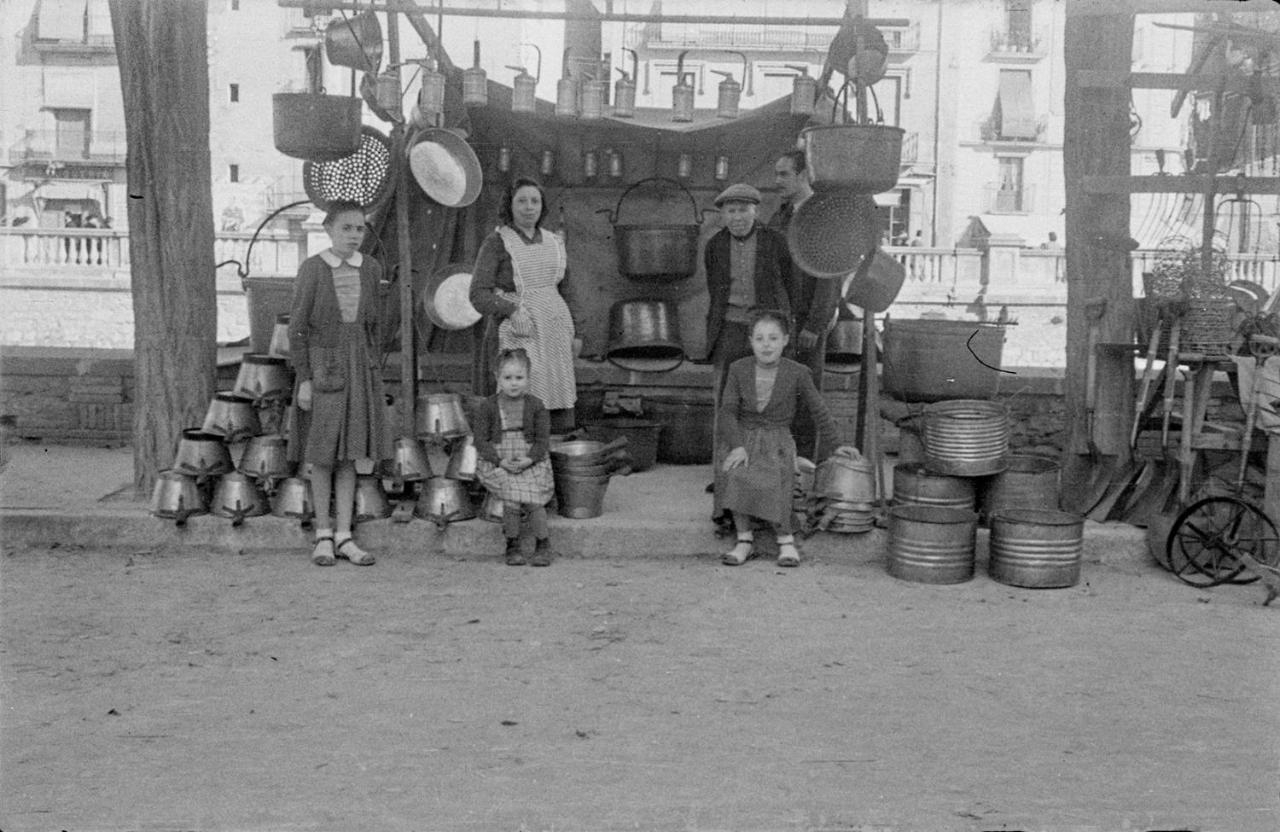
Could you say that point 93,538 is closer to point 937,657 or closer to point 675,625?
point 675,625

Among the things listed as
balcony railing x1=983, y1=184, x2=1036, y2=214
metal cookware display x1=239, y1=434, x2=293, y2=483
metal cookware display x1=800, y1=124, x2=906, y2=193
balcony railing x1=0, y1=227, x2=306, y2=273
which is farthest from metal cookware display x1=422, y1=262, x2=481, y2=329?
balcony railing x1=983, y1=184, x2=1036, y2=214

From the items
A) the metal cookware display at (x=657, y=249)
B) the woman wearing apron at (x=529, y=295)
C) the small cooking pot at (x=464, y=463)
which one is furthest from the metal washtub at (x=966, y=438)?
the metal cookware display at (x=657, y=249)

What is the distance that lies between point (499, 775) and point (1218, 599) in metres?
3.91

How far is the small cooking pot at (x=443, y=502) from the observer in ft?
22.5

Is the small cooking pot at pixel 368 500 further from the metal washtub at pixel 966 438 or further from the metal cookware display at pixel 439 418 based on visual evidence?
the metal washtub at pixel 966 438

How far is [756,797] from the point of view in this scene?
3752 mm

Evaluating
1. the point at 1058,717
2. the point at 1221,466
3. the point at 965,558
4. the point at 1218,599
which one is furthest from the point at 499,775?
the point at 1221,466

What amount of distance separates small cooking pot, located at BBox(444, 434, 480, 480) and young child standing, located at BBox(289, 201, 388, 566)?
48 cm

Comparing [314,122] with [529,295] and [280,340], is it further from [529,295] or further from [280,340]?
[529,295]

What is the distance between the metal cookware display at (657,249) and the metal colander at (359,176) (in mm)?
1903

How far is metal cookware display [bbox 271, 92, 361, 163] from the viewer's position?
6.95m

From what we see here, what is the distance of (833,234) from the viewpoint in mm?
7301

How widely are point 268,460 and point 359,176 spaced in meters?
2.24

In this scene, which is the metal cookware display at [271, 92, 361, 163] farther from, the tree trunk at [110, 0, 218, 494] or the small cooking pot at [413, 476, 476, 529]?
the small cooking pot at [413, 476, 476, 529]
